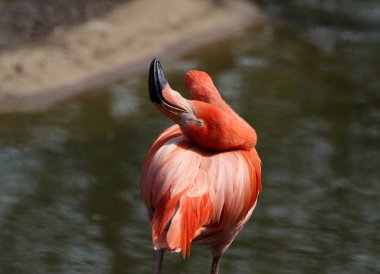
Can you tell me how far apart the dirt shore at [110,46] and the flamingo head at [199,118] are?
3241 mm

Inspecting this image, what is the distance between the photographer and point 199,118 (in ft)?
11.0

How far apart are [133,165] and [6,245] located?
1.31 meters

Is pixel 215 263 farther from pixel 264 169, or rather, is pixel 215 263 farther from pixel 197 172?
pixel 264 169

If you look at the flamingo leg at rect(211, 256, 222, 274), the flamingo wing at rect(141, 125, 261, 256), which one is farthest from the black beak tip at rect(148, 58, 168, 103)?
the flamingo leg at rect(211, 256, 222, 274)

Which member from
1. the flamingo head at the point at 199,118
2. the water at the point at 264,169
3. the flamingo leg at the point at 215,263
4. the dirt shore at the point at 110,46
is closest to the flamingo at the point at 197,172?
the flamingo head at the point at 199,118

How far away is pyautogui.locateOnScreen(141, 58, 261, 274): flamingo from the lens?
3.16 meters

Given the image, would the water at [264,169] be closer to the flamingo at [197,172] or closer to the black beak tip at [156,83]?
the flamingo at [197,172]

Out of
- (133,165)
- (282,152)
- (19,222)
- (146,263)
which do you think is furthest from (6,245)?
(282,152)

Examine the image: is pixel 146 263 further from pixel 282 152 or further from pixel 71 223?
pixel 282 152

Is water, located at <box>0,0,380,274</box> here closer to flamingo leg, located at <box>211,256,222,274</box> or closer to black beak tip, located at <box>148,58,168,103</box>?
flamingo leg, located at <box>211,256,222,274</box>

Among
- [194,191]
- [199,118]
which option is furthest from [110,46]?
[194,191]

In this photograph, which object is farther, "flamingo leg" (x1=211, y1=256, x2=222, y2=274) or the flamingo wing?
"flamingo leg" (x1=211, y1=256, x2=222, y2=274)

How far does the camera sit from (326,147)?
614 centimetres

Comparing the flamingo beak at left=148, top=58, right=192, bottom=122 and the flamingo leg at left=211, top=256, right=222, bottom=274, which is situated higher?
the flamingo beak at left=148, top=58, right=192, bottom=122
